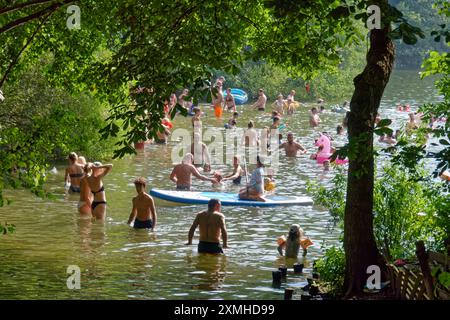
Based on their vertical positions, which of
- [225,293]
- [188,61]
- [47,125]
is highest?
[188,61]

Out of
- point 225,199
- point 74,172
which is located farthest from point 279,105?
point 74,172

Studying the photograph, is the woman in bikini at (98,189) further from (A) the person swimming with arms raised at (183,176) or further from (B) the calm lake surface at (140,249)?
(A) the person swimming with arms raised at (183,176)

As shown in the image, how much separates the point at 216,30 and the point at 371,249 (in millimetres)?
3386

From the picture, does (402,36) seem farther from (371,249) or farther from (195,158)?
(195,158)

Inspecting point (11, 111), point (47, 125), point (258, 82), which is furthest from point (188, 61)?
point (258, 82)

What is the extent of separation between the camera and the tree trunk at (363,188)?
479 inches

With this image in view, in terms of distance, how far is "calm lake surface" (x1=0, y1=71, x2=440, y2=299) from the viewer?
1434 centimetres

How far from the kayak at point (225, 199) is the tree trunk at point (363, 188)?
9205mm

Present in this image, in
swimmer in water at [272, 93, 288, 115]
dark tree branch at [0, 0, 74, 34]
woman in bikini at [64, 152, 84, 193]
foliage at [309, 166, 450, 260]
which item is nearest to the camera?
dark tree branch at [0, 0, 74, 34]

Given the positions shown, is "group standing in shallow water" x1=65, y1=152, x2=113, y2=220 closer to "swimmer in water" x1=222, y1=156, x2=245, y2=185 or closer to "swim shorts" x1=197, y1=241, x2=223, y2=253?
"swim shorts" x1=197, y1=241, x2=223, y2=253

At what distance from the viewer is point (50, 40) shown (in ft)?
52.6

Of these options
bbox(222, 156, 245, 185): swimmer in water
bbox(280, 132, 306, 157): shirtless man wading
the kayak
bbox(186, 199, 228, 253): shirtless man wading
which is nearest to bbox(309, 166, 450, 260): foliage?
bbox(186, 199, 228, 253): shirtless man wading

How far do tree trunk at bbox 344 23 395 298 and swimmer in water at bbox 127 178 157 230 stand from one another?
655 centimetres

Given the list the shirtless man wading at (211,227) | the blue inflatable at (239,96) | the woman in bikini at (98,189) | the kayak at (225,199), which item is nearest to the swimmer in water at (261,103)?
the blue inflatable at (239,96)
